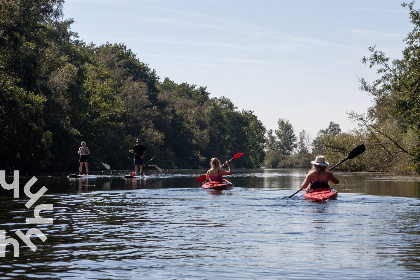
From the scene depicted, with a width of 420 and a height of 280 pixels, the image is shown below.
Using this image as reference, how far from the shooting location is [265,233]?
12.9 metres

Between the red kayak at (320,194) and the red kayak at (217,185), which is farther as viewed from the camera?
the red kayak at (217,185)

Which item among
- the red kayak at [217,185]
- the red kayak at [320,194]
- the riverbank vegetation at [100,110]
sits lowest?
the red kayak at [320,194]

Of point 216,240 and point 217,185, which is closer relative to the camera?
point 216,240

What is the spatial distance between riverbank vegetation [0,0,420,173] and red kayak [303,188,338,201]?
1816cm

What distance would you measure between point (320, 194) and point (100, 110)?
45.9 m

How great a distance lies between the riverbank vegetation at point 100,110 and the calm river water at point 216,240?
71.3 ft

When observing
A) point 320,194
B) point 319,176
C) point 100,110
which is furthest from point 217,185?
point 100,110

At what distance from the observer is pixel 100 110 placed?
64500 millimetres

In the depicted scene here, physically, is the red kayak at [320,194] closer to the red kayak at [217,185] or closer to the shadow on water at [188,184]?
the shadow on water at [188,184]

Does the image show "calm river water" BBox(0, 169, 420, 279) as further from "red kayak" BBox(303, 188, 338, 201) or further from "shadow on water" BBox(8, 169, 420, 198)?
"shadow on water" BBox(8, 169, 420, 198)

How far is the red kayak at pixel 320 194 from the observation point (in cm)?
2084

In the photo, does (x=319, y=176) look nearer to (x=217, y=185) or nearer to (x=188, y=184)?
(x=217, y=185)

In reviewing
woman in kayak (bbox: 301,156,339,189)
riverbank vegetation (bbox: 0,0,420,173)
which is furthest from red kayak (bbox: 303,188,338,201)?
riverbank vegetation (bbox: 0,0,420,173)

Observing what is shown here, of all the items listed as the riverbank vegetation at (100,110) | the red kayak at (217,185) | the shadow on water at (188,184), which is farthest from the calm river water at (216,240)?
the riverbank vegetation at (100,110)
